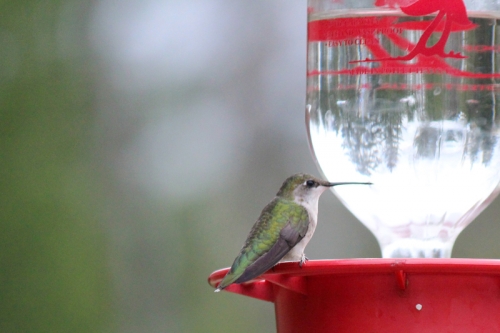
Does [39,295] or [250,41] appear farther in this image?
[250,41]

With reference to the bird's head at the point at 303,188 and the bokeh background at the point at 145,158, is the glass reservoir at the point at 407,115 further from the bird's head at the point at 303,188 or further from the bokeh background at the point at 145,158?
the bokeh background at the point at 145,158

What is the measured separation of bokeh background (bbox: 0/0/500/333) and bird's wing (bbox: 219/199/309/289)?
10.5 ft

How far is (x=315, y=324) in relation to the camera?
2143 millimetres

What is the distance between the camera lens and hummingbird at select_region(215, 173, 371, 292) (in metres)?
2.30

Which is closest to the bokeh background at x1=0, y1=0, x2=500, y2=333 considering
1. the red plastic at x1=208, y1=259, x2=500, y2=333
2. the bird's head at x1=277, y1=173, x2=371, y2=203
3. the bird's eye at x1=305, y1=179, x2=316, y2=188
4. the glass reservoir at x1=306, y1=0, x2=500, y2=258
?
the bird's head at x1=277, y1=173, x2=371, y2=203

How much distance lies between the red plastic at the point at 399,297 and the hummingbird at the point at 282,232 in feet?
0.45

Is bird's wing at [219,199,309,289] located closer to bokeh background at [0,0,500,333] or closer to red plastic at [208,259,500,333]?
red plastic at [208,259,500,333]

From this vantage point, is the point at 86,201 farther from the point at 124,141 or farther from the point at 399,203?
the point at 399,203

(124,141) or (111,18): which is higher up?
(111,18)

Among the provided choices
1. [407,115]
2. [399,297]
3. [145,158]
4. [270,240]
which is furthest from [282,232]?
[145,158]

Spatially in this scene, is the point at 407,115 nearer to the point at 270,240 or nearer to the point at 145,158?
the point at 270,240

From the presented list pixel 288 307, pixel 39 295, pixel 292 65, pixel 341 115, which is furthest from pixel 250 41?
pixel 288 307

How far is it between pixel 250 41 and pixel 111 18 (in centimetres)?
150

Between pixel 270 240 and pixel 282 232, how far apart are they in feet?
0.29
